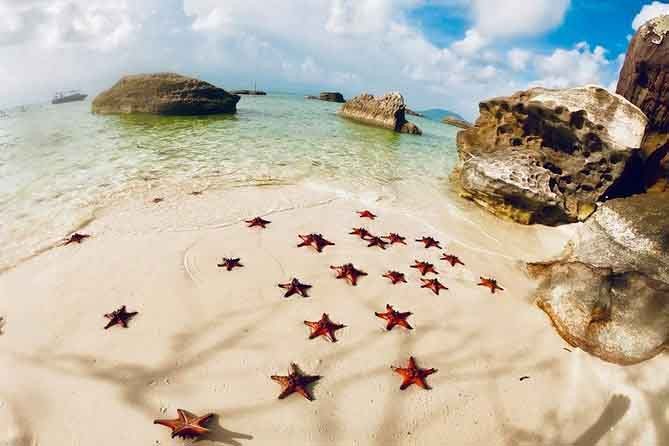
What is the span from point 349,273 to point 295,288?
44.6 inches

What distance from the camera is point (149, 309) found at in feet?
17.0

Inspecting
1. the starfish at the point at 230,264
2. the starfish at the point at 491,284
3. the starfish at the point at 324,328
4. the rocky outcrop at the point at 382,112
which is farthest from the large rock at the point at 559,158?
the rocky outcrop at the point at 382,112

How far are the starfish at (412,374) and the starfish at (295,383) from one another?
1.15m

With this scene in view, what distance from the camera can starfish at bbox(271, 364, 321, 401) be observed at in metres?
3.92

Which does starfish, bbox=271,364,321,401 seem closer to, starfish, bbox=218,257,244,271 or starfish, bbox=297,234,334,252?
starfish, bbox=218,257,244,271

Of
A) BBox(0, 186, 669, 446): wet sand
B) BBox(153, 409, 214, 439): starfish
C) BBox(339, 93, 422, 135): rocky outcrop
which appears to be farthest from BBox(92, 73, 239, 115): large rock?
BBox(153, 409, 214, 439): starfish

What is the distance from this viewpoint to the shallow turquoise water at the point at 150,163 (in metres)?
8.85

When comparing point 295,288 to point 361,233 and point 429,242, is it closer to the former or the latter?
point 361,233

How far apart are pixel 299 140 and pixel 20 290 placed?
16.4 m

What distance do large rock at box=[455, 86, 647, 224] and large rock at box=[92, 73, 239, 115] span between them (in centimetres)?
2666

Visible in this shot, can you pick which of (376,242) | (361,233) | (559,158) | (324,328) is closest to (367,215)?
(361,233)

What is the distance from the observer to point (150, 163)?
→ 13.3 m

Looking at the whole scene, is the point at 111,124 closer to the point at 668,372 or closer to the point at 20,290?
the point at 20,290

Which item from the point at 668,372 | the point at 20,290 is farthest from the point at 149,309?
the point at 668,372
